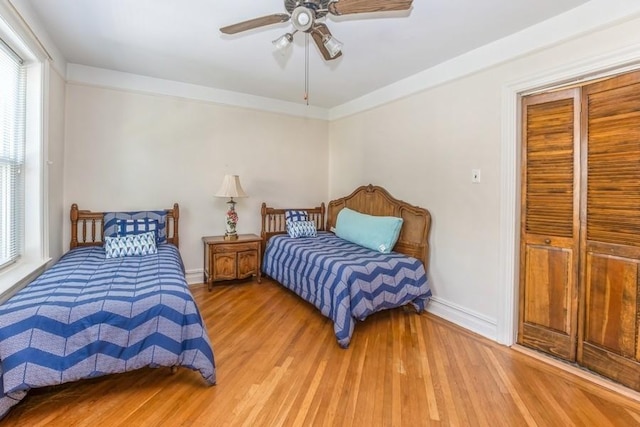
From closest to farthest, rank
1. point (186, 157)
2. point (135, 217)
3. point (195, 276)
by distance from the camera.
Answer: point (135, 217), point (186, 157), point (195, 276)

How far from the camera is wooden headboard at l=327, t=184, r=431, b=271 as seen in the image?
3.02 m

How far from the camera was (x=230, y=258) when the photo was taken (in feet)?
11.8

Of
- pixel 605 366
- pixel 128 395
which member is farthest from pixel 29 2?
pixel 605 366

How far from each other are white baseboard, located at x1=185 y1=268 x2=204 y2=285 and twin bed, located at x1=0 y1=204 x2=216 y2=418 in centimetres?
153

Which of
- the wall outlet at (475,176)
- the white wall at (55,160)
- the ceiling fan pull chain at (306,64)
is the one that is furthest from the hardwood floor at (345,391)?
the ceiling fan pull chain at (306,64)

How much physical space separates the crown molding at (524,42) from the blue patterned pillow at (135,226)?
2.86 meters

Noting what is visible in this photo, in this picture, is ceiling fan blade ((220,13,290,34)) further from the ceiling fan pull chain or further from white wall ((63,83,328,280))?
white wall ((63,83,328,280))

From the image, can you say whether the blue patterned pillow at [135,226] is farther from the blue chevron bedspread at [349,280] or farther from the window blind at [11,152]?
the blue chevron bedspread at [349,280]

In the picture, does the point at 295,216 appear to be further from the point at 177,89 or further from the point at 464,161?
the point at 464,161

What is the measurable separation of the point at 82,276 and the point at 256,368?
1343 millimetres

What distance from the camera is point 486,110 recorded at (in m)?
2.54

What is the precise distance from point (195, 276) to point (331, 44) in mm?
3033

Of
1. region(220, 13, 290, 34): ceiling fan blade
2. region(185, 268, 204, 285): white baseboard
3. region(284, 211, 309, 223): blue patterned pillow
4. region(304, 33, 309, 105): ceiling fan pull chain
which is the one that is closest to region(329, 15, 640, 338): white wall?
region(304, 33, 309, 105): ceiling fan pull chain

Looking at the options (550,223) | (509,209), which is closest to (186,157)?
(509,209)
